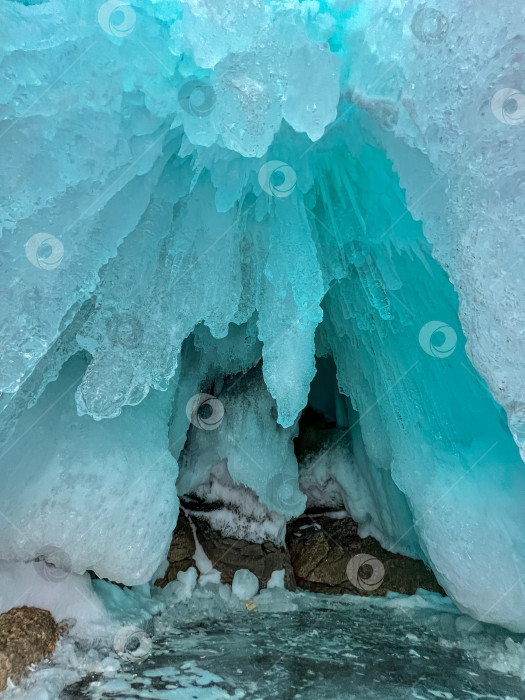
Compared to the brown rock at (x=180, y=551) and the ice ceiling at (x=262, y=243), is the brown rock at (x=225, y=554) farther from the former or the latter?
the ice ceiling at (x=262, y=243)

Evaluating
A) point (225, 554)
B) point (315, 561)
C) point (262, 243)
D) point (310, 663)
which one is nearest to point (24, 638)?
point (310, 663)

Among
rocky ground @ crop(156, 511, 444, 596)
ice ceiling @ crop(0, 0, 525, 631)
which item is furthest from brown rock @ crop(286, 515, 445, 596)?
ice ceiling @ crop(0, 0, 525, 631)

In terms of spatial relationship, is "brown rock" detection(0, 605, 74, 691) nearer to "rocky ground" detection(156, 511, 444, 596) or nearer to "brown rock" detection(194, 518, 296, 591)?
"rocky ground" detection(156, 511, 444, 596)

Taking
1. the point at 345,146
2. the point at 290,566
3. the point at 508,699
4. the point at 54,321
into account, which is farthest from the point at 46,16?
the point at 290,566

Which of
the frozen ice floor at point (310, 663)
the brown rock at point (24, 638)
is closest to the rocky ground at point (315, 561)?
the frozen ice floor at point (310, 663)

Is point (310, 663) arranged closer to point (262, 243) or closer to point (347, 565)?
point (347, 565)

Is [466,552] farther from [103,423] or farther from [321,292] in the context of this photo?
[103,423]
